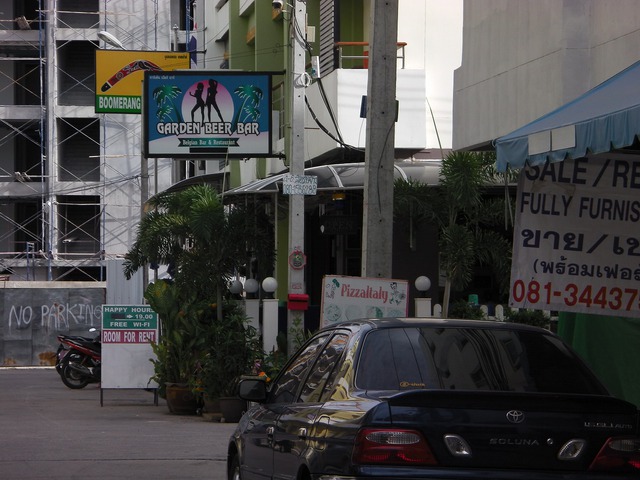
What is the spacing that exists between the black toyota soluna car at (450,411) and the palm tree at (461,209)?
7628 millimetres

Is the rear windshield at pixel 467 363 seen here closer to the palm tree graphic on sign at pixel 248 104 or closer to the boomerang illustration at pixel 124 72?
the palm tree graphic on sign at pixel 248 104

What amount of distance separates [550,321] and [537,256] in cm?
637

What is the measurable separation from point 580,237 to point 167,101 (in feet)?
40.8

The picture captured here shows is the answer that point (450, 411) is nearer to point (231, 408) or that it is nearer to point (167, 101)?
point (231, 408)

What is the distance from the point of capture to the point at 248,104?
20.5 meters

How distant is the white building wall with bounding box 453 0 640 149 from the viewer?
11961 mm

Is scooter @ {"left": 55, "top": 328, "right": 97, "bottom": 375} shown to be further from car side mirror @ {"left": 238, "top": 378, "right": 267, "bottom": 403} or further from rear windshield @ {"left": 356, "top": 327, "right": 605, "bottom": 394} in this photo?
rear windshield @ {"left": 356, "top": 327, "right": 605, "bottom": 394}

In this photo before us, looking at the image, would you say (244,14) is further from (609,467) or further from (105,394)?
(609,467)

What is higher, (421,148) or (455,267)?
(421,148)

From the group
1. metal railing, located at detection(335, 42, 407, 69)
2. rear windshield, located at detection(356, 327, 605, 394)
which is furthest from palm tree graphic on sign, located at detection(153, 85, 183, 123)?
rear windshield, located at detection(356, 327, 605, 394)

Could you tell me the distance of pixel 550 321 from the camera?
1574 cm

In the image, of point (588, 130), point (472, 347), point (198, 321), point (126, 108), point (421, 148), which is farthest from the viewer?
point (126, 108)

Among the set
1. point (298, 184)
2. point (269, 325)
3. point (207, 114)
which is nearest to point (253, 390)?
point (298, 184)

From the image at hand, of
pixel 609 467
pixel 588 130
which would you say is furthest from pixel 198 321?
pixel 609 467
